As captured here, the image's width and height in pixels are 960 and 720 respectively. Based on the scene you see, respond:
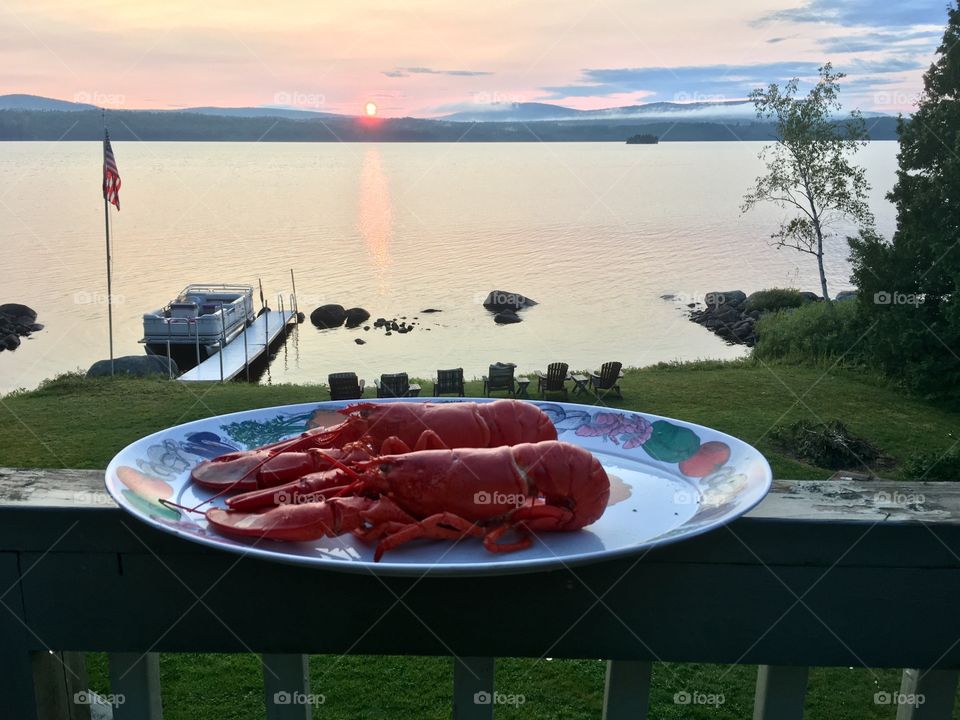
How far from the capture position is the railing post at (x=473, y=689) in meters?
2.10

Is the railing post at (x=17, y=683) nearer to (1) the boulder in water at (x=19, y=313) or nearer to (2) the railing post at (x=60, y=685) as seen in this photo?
(2) the railing post at (x=60, y=685)

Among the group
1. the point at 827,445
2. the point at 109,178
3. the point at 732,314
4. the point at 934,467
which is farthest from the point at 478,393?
the point at 732,314

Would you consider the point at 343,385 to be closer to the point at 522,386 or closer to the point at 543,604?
the point at 522,386

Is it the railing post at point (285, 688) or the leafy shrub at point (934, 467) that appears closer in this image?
the railing post at point (285, 688)

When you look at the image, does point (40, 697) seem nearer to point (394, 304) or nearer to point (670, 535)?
point (670, 535)

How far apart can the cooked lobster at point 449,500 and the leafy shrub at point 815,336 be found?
20.5 meters

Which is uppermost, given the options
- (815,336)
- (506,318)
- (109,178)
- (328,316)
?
(109,178)

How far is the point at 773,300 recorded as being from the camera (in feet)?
127

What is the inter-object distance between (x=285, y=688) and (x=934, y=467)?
41.5 ft

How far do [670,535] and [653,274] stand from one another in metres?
50.7

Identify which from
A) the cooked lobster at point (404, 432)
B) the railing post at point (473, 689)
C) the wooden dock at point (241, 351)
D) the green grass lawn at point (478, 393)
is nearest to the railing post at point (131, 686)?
the cooked lobster at point (404, 432)

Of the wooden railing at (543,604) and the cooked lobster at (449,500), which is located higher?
the cooked lobster at (449,500)

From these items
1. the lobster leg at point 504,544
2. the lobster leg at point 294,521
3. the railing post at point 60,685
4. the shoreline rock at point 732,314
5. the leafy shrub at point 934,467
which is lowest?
the shoreline rock at point 732,314

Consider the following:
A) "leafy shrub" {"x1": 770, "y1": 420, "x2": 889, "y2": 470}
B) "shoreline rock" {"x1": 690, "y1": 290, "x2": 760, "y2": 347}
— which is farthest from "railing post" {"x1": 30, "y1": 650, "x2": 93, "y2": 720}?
"shoreline rock" {"x1": 690, "y1": 290, "x2": 760, "y2": 347}
